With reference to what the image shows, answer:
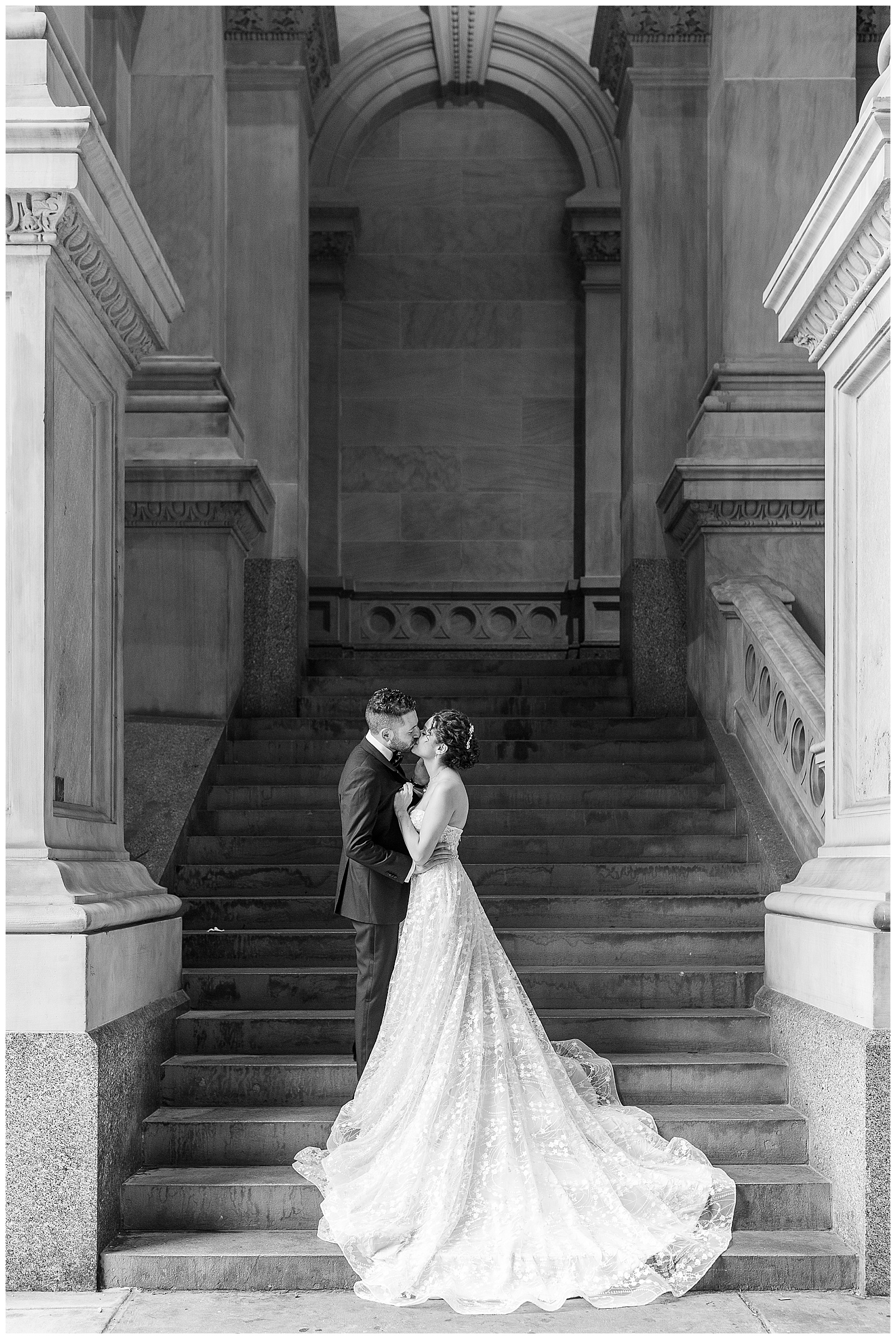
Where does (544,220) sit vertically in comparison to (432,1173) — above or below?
above

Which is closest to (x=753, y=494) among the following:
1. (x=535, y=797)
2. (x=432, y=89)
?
(x=535, y=797)

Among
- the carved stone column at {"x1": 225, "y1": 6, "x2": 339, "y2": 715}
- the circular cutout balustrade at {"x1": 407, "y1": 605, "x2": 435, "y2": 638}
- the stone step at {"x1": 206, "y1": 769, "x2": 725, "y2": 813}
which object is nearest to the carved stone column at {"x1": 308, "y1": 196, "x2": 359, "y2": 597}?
the circular cutout balustrade at {"x1": 407, "y1": 605, "x2": 435, "y2": 638}

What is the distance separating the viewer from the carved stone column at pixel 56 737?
4.86m

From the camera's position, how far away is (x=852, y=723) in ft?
18.3

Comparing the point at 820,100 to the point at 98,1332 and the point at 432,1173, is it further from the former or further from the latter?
the point at 98,1332

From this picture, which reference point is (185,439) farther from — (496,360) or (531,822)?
(496,360)

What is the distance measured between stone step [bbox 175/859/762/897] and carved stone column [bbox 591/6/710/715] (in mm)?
3432

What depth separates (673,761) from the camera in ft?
30.2

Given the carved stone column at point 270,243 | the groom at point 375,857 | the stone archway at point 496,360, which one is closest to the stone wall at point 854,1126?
the groom at point 375,857

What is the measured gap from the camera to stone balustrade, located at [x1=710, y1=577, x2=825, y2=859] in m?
7.29

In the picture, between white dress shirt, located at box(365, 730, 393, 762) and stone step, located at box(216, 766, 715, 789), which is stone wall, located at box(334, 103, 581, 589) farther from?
white dress shirt, located at box(365, 730, 393, 762)

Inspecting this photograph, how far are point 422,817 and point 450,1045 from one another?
85 centimetres

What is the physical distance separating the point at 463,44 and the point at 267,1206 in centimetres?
1270

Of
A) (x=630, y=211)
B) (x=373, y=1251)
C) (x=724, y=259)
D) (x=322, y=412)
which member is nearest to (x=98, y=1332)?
(x=373, y=1251)
